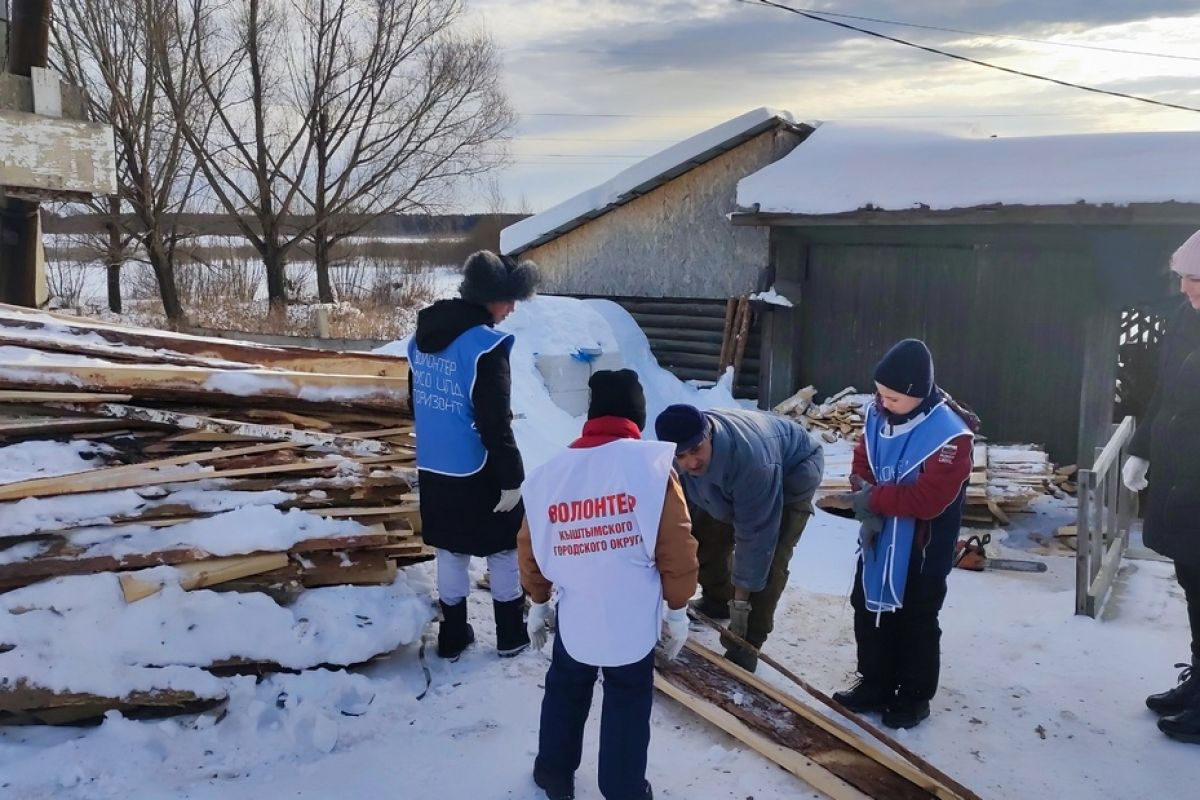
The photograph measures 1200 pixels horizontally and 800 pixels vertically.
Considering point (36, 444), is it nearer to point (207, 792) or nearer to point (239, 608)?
point (239, 608)

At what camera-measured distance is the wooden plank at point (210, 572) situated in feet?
11.7

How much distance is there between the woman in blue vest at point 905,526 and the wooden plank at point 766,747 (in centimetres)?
73

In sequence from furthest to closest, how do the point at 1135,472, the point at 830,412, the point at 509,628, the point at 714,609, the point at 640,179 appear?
1. the point at 640,179
2. the point at 830,412
3. the point at 714,609
4. the point at 1135,472
5. the point at 509,628

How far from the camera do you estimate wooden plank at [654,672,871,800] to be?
3.32 metres

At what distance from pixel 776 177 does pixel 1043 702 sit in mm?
7688

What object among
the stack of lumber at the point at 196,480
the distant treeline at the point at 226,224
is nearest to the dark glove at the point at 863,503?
the stack of lumber at the point at 196,480

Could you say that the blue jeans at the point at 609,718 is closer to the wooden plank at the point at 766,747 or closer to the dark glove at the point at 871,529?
the wooden plank at the point at 766,747

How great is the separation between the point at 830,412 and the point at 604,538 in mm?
8233

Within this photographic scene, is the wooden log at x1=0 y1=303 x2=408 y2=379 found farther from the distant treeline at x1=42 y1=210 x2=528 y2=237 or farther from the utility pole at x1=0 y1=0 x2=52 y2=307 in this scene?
the distant treeline at x1=42 y1=210 x2=528 y2=237

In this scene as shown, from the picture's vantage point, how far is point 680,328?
12.5 metres

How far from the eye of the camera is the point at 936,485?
12.2 feet

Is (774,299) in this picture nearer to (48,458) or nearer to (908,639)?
(908,639)

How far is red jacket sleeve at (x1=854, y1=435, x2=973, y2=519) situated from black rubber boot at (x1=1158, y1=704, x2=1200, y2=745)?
140 centimetres

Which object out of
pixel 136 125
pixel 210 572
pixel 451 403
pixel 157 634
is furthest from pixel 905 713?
pixel 136 125
